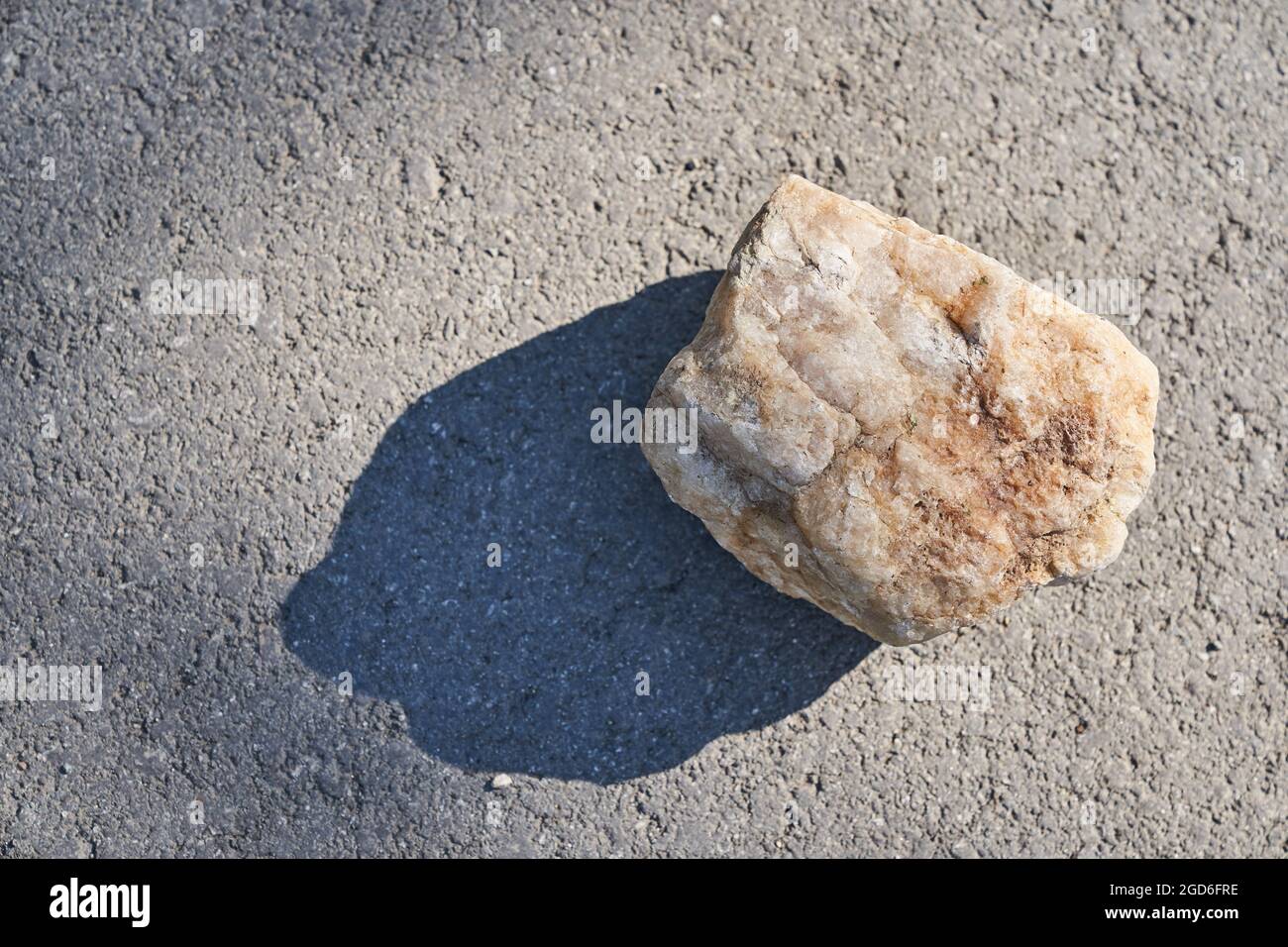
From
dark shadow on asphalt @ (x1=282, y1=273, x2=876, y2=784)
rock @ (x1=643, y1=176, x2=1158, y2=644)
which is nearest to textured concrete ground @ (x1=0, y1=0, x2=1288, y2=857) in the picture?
dark shadow on asphalt @ (x1=282, y1=273, x2=876, y2=784)

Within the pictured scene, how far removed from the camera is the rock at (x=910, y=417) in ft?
8.15

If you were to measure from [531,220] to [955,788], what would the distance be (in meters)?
2.41

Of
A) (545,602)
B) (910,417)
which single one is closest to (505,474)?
(545,602)

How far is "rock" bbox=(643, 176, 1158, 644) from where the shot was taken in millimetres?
2484

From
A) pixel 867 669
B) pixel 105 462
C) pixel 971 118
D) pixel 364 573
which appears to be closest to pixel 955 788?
pixel 867 669

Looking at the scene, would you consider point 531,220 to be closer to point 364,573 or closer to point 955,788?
point 364,573

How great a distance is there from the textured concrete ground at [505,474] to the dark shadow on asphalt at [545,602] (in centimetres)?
1

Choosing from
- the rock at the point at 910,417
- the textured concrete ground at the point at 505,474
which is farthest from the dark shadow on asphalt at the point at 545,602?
the rock at the point at 910,417

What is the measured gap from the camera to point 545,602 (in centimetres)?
315

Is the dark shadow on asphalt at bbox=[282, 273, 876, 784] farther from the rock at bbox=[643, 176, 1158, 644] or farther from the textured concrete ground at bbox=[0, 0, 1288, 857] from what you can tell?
the rock at bbox=[643, 176, 1158, 644]

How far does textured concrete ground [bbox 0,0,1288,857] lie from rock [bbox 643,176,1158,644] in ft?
2.11

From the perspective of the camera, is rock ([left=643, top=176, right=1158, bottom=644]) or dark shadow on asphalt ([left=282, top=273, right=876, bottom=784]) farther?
dark shadow on asphalt ([left=282, top=273, right=876, bottom=784])

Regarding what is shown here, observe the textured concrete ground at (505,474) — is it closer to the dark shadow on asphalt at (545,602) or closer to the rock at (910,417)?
the dark shadow on asphalt at (545,602)

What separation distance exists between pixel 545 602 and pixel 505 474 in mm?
450
